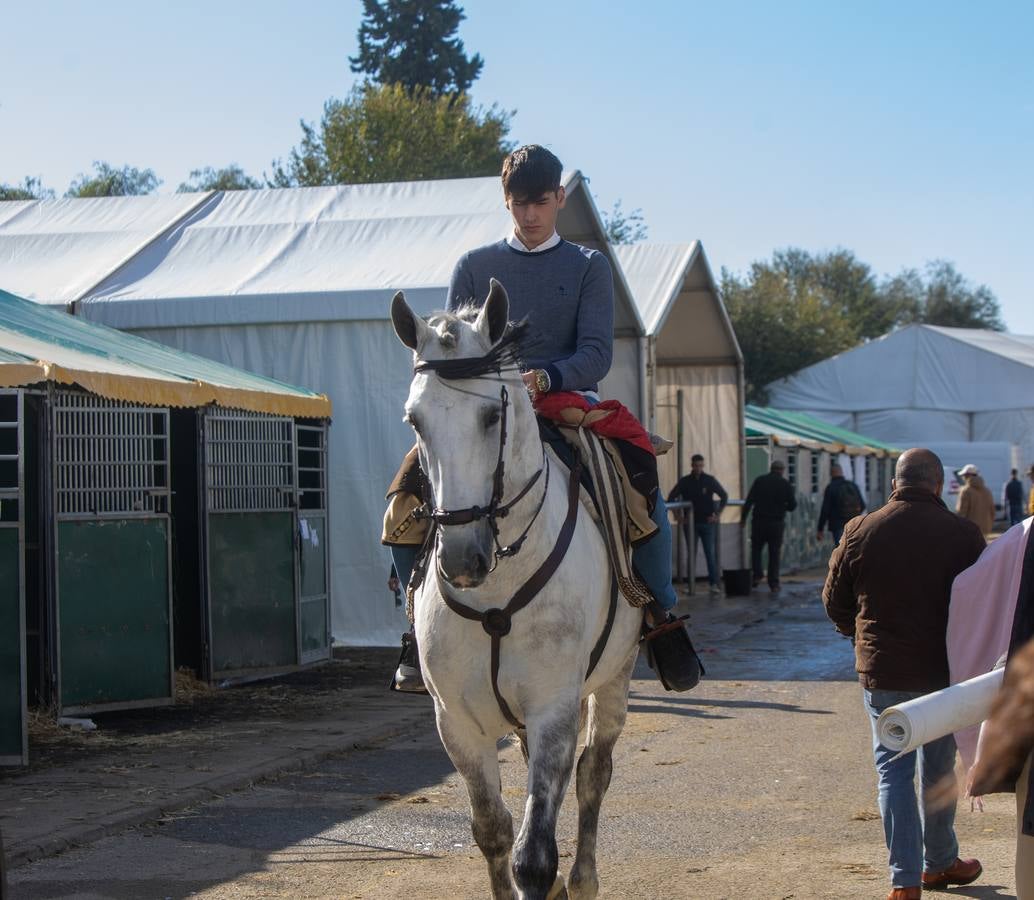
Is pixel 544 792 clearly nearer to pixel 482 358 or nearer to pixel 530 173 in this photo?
pixel 482 358

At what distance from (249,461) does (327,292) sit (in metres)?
2.82

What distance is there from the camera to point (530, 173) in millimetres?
5762

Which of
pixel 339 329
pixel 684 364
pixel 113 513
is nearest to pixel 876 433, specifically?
pixel 684 364

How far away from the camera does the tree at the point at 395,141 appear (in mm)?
61375

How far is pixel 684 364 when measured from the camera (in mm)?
25547

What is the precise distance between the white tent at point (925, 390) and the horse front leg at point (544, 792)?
1967 inches

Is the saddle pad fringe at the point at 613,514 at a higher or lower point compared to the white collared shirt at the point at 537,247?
lower

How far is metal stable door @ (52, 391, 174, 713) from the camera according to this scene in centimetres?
1085

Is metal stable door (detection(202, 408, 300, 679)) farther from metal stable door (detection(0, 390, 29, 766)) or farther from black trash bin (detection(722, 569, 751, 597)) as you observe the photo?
black trash bin (detection(722, 569, 751, 597))

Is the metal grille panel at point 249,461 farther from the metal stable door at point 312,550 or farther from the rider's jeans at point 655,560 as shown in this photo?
the rider's jeans at point 655,560

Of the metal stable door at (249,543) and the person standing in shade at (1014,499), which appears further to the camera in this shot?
the person standing in shade at (1014,499)

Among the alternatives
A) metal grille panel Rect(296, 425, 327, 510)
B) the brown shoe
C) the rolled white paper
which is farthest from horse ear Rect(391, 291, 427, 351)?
metal grille panel Rect(296, 425, 327, 510)

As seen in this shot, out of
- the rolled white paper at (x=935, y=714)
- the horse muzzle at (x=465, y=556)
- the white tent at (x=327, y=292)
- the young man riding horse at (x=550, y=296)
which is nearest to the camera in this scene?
the rolled white paper at (x=935, y=714)

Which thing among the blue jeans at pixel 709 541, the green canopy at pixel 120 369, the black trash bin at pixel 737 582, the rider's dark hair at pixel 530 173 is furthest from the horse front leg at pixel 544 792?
the black trash bin at pixel 737 582
